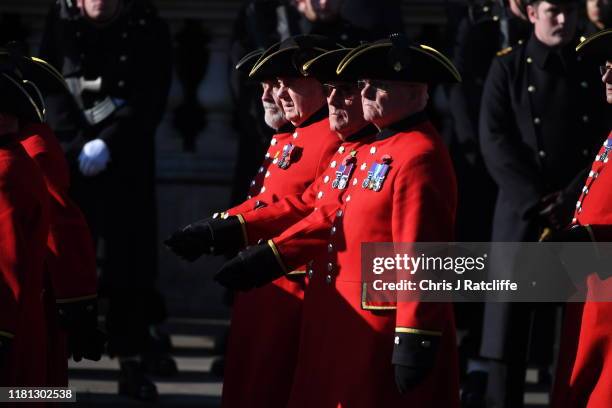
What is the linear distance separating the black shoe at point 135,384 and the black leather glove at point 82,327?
167 centimetres

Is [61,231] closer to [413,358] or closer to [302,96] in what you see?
[302,96]

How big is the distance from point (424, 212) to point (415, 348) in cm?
44

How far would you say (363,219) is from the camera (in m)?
5.88

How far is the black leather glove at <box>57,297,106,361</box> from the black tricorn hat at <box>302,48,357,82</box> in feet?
4.10

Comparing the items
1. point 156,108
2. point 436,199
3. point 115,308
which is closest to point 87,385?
point 115,308

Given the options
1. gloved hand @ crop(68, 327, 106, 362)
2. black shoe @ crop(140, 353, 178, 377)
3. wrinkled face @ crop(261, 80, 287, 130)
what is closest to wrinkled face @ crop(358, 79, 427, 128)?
wrinkled face @ crop(261, 80, 287, 130)

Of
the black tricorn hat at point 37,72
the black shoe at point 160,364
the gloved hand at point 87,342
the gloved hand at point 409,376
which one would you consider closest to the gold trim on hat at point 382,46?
the gloved hand at point 409,376

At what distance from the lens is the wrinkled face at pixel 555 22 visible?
26.4ft

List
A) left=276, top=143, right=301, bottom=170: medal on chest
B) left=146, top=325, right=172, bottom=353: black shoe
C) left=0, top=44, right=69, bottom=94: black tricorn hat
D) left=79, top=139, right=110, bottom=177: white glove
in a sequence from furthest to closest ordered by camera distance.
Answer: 1. left=146, top=325, right=172, bottom=353: black shoe
2. left=79, top=139, right=110, bottom=177: white glove
3. left=0, top=44, right=69, bottom=94: black tricorn hat
4. left=276, top=143, right=301, bottom=170: medal on chest

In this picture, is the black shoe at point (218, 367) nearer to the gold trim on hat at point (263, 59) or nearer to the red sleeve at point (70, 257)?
the red sleeve at point (70, 257)

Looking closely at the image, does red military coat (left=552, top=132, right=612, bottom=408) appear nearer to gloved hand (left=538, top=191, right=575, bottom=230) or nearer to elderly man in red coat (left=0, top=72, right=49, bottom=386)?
gloved hand (left=538, top=191, right=575, bottom=230)

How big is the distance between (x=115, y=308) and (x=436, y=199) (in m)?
3.56

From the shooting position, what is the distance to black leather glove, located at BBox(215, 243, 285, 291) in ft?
19.6

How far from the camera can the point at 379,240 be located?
19.1 feet
